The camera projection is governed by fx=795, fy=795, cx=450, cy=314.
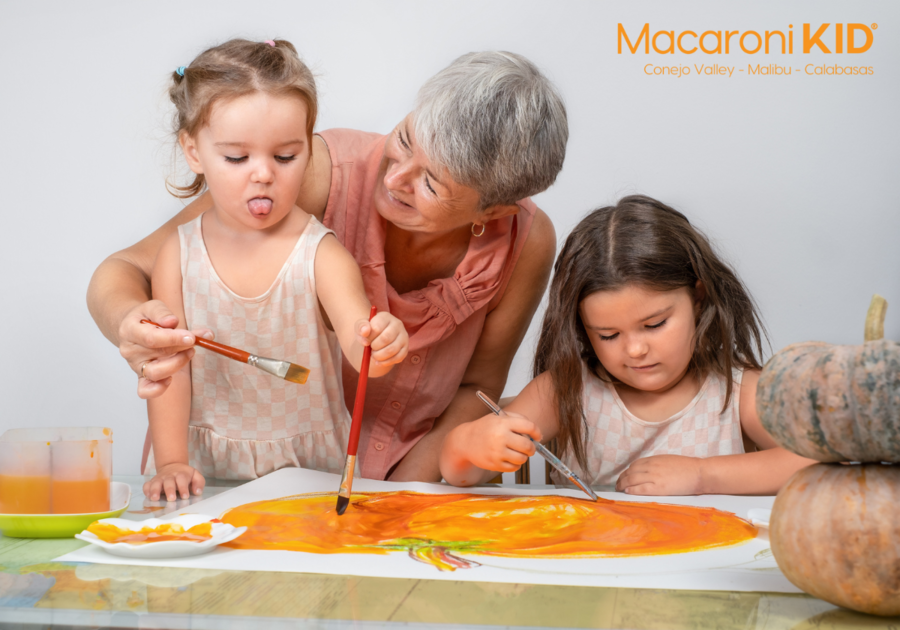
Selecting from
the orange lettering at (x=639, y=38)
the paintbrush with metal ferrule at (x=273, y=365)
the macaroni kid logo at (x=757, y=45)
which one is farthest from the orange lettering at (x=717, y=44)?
the paintbrush with metal ferrule at (x=273, y=365)

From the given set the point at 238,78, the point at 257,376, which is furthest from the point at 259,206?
the point at 257,376

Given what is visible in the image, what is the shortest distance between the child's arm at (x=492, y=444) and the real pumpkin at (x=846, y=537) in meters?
0.50

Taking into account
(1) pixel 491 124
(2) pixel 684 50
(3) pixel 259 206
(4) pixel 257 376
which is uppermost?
(2) pixel 684 50

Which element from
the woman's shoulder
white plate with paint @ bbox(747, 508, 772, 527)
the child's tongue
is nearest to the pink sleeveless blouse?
the woman's shoulder

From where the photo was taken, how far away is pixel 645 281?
129 cm

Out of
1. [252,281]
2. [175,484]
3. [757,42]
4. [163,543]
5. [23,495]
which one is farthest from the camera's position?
[757,42]

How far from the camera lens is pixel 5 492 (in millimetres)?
826

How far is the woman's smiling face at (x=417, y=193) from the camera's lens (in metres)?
1.20

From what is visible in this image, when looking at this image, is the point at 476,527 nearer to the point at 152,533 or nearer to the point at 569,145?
the point at 152,533

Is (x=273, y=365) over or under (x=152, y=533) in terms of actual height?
over

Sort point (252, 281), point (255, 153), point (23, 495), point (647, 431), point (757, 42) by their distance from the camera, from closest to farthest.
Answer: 1. point (23, 495)
2. point (255, 153)
3. point (252, 281)
4. point (647, 431)
5. point (757, 42)

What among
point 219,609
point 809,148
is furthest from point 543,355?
point 809,148

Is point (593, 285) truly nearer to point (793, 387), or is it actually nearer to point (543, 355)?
point (543, 355)

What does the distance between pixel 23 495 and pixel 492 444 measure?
1.84ft
